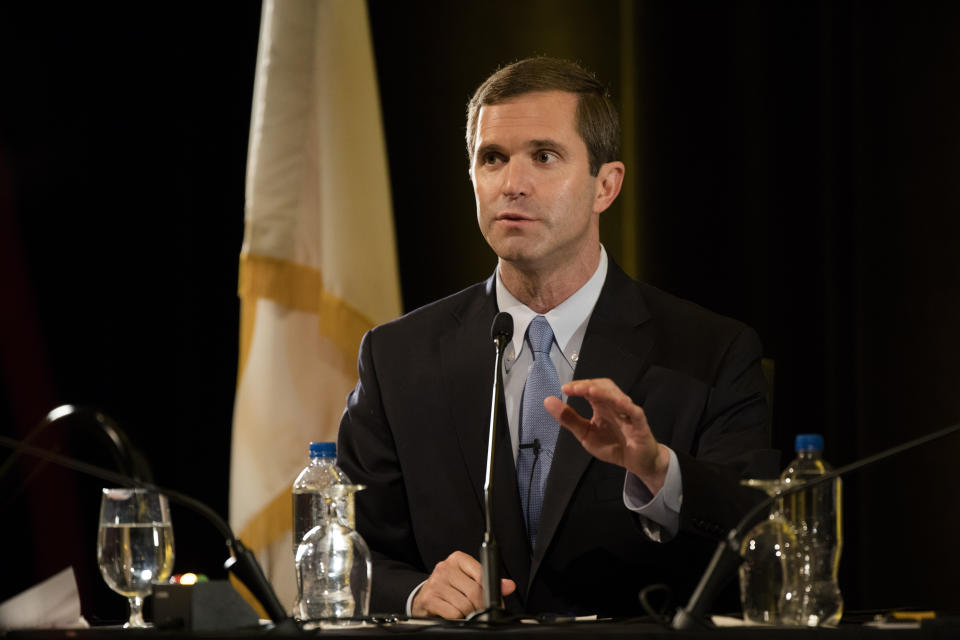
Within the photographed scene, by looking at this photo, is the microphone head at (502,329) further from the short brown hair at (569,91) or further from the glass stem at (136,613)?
the short brown hair at (569,91)

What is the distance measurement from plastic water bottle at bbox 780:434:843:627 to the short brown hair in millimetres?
1007

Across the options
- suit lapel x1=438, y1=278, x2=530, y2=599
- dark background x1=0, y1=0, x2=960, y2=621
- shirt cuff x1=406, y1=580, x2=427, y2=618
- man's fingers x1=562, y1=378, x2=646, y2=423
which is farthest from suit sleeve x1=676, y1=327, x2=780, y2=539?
dark background x1=0, y1=0, x2=960, y2=621

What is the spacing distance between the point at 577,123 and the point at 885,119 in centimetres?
137

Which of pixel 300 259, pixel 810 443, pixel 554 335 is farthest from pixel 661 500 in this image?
pixel 300 259

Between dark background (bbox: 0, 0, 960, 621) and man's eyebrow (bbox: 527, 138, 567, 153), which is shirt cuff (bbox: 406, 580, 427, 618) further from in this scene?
dark background (bbox: 0, 0, 960, 621)

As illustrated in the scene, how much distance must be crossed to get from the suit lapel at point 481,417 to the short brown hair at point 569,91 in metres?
0.39

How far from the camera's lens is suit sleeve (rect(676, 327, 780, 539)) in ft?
6.19

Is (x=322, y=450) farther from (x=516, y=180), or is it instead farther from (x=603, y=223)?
(x=603, y=223)

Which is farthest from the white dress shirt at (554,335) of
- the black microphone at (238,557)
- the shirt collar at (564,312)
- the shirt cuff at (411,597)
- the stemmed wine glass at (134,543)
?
the black microphone at (238,557)

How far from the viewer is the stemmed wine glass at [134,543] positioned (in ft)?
5.76

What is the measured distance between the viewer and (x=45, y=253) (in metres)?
3.67

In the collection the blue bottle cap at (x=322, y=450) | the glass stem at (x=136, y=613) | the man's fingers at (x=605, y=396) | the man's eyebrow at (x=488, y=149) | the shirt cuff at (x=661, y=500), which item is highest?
the man's eyebrow at (x=488, y=149)

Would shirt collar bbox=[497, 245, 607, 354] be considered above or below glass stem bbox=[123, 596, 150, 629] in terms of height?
above

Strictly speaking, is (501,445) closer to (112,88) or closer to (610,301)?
(610,301)
